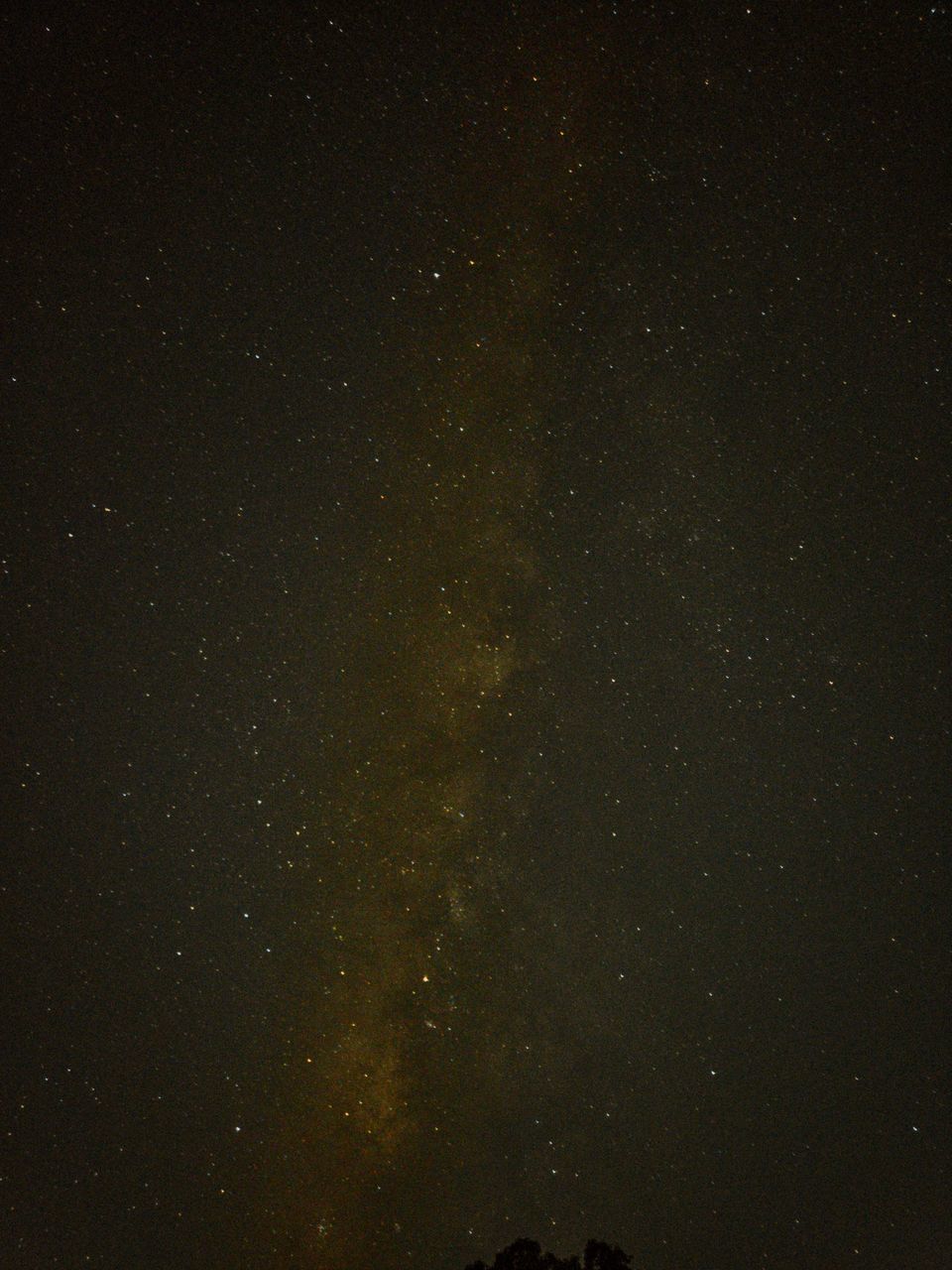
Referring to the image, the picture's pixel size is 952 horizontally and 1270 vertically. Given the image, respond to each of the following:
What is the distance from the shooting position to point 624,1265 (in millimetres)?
5492

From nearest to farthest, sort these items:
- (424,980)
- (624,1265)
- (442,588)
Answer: (624,1265), (442,588), (424,980)

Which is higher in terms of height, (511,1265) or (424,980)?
(424,980)

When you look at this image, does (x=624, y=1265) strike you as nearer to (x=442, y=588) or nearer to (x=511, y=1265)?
(x=511, y=1265)

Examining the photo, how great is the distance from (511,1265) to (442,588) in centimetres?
447

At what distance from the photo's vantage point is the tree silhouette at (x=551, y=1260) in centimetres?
549

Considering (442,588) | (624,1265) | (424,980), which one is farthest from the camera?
(424,980)

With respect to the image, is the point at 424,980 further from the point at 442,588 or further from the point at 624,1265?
the point at 442,588

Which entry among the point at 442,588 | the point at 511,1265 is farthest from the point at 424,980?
the point at 442,588

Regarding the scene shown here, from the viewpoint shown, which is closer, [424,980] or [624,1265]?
[624,1265]

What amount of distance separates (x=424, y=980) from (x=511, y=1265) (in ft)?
6.05

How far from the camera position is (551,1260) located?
5574mm

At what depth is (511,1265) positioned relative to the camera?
217 inches

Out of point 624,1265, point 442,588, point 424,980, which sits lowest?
point 624,1265

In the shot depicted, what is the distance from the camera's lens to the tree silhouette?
549 cm
